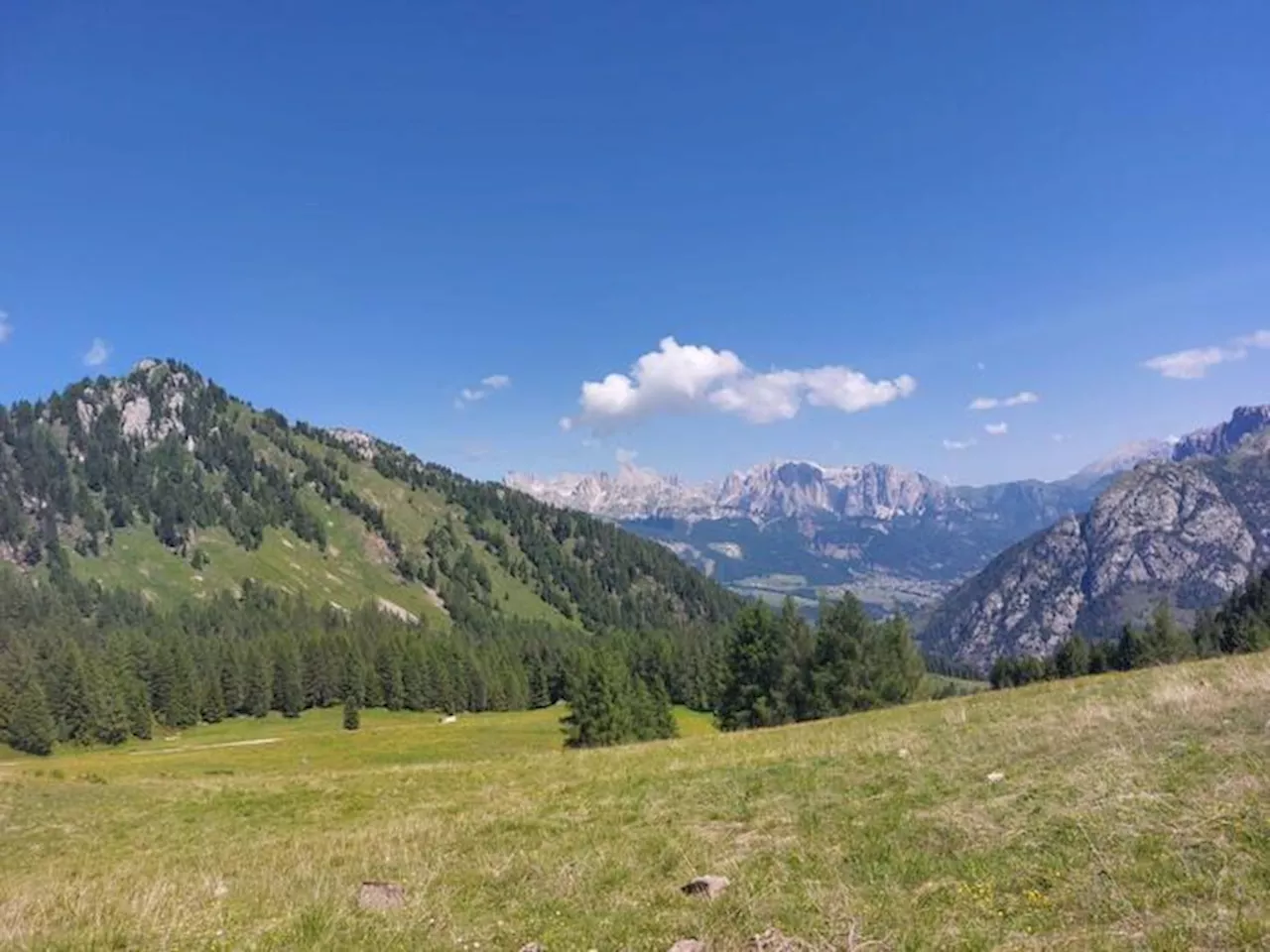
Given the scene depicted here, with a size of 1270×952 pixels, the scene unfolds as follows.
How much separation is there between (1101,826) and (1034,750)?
7.15 meters

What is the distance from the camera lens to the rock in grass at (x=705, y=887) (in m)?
11.9

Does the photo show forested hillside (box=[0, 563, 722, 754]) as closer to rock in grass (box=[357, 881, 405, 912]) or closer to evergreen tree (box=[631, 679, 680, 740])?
evergreen tree (box=[631, 679, 680, 740])

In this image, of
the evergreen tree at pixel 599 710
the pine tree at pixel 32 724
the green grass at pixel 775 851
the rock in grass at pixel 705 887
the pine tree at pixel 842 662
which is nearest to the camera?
the green grass at pixel 775 851

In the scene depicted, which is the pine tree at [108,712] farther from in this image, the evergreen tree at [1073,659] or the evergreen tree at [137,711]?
the evergreen tree at [1073,659]

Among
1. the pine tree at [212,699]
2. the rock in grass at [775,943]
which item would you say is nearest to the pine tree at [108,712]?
the pine tree at [212,699]

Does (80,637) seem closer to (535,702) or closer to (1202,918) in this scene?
(535,702)

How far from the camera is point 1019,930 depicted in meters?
9.33

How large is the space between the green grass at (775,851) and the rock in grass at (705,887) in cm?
38

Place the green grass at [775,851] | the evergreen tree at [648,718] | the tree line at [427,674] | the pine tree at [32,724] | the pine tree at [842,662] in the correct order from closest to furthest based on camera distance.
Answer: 1. the green grass at [775,851]
2. the pine tree at [842,662]
3. the tree line at [427,674]
4. the evergreen tree at [648,718]
5. the pine tree at [32,724]

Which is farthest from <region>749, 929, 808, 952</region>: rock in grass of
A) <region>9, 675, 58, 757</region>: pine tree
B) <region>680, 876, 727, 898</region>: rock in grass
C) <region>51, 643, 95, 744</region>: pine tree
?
<region>51, 643, 95, 744</region>: pine tree

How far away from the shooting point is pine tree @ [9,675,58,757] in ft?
358

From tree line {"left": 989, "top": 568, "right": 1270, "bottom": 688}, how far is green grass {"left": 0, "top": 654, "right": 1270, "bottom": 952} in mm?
79061

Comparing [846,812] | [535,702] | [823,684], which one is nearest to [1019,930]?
[846,812]

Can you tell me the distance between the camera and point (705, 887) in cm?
1211
